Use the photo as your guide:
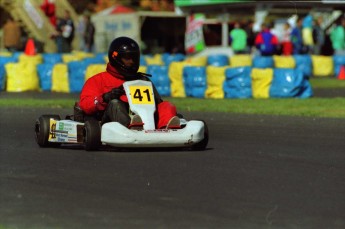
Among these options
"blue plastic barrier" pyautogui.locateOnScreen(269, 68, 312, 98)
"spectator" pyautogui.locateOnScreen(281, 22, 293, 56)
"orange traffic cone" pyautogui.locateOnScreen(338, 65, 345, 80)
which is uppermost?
"spectator" pyautogui.locateOnScreen(281, 22, 293, 56)

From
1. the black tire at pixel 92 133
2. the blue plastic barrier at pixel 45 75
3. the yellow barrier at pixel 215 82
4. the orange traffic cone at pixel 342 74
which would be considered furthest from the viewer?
the orange traffic cone at pixel 342 74

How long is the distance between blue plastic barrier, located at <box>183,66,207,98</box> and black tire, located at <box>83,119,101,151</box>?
9.04 meters

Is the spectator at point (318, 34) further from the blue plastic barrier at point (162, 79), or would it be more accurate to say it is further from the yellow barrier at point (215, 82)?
the yellow barrier at point (215, 82)

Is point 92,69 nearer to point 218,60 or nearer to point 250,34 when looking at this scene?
point 218,60

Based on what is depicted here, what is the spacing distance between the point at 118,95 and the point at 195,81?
9.05 m

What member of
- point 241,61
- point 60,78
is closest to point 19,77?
point 60,78

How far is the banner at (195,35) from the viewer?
3269 cm

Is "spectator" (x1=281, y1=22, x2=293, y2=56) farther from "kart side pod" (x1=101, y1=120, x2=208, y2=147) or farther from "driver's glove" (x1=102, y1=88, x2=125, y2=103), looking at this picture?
"kart side pod" (x1=101, y1=120, x2=208, y2=147)

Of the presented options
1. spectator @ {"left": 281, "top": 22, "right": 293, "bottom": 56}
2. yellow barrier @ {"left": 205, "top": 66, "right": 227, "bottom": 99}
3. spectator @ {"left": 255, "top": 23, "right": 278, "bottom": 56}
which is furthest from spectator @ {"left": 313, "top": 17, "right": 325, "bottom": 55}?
yellow barrier @ {"left": 205, "top": 66, "right": 227, "bottom": 99}

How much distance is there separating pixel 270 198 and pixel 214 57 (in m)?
19.8

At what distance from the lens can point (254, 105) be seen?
1609 cm

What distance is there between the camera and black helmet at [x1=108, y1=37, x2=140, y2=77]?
32.9 feet

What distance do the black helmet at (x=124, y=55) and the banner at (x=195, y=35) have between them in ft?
73.7

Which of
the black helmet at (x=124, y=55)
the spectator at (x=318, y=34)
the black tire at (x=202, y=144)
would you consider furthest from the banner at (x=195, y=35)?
the black tire at (x=202, y=144)
